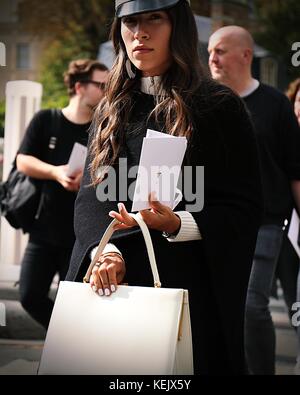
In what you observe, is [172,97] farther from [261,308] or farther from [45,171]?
[45,171]

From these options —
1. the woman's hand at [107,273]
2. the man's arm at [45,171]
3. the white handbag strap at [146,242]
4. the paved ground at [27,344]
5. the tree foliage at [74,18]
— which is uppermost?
the white handbag strap at [146,242]

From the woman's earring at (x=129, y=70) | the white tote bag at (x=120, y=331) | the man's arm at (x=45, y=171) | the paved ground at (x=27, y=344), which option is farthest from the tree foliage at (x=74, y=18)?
the white tote bag at (x=120, y=331)

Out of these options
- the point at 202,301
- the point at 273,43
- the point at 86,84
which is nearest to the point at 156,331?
the point at 202,301

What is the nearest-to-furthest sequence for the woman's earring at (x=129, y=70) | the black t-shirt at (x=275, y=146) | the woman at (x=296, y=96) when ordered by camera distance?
the woman's earring at (x=129, y=70), the black t-shirt at (x=275, y=146), the woman at (x=296, y=96)

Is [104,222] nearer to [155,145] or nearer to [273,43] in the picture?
[155,145]

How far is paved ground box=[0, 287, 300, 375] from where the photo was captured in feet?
19.2

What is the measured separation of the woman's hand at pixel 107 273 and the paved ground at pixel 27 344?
9.27 ft

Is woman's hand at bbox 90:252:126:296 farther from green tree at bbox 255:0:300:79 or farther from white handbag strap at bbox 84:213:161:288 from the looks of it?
green tree at bbox 255:0:300:79

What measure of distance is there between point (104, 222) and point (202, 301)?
1.34 feet

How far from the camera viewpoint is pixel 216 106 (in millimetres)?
3162

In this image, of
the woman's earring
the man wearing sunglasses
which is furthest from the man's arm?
the woman's earring

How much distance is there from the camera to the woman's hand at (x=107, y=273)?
2.87 metres

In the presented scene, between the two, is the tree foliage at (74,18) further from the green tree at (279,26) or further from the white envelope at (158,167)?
the white envelope at (158,167)

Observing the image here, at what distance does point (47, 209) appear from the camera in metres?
5.64
